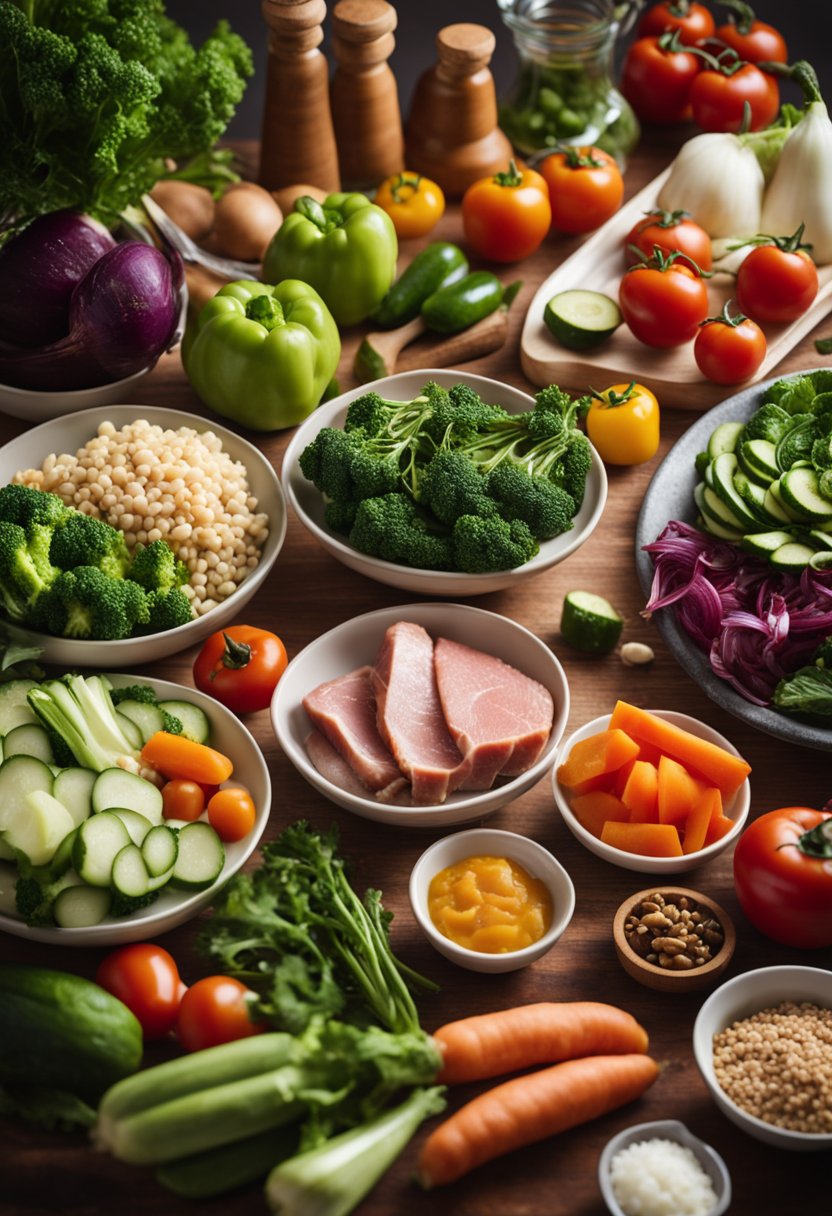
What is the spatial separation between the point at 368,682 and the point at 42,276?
4.63ft

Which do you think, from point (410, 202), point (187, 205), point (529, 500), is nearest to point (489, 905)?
point (529, 500)

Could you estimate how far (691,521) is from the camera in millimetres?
3162

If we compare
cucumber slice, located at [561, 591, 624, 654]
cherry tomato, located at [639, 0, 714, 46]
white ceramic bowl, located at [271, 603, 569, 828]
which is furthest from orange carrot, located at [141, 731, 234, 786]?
cherry tomato, located at [639, 0, 714, 46]

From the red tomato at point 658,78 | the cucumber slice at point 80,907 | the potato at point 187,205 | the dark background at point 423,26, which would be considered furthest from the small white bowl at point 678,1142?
the dark background at point 423,26

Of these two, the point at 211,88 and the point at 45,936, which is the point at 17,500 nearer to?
the point at 45,936

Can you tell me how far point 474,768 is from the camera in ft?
8.21

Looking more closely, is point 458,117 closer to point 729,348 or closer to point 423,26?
point 729,348

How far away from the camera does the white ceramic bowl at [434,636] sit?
248 cm

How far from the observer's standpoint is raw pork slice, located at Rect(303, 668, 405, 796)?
2.53 meters

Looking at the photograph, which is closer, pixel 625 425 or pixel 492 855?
pixel 492 855

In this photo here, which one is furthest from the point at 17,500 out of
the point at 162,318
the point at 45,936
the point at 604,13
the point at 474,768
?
the point at 604,13

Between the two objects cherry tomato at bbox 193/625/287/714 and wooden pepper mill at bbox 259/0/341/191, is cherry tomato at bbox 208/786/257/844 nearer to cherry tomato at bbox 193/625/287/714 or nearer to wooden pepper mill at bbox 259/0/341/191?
cherry tomato at bbox 193/625/287/714

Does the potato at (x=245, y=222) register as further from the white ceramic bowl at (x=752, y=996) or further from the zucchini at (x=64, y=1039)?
the white ceramic bowl at (x=752, y=996)

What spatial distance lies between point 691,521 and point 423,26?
136 inches
